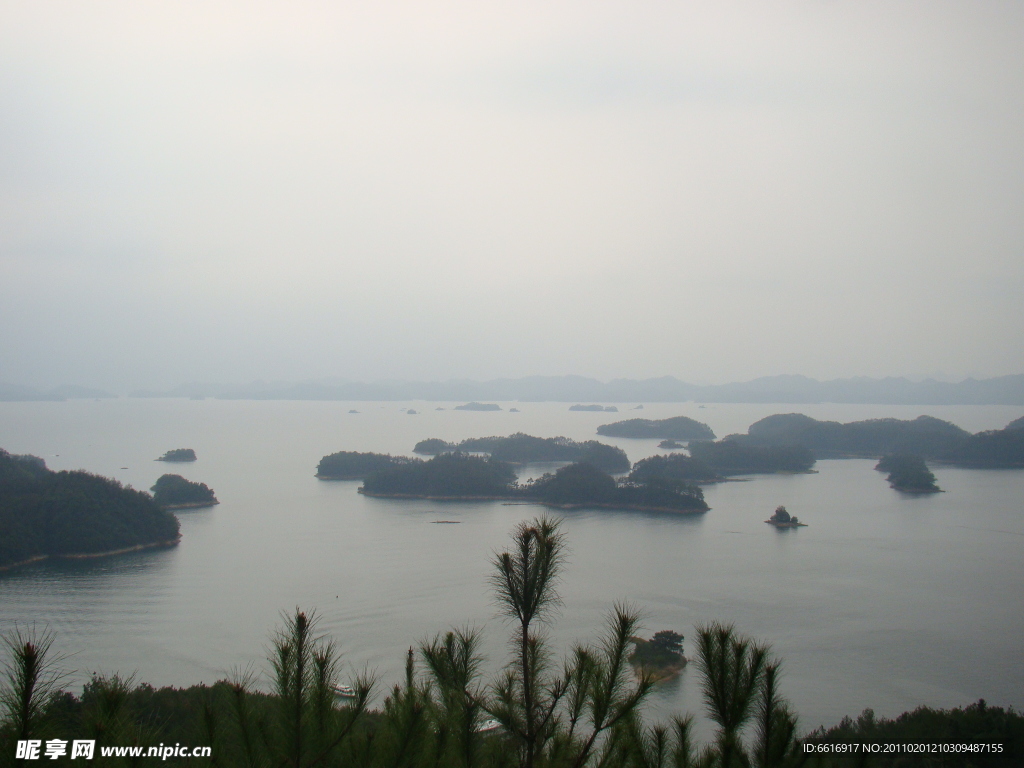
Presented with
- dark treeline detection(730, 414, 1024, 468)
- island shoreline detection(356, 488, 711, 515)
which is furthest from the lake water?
dark treeline detection(730, 414, 1024, 468)

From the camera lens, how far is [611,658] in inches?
85.7

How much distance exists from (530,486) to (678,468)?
667cm

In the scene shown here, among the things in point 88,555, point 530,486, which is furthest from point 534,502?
point 88,555

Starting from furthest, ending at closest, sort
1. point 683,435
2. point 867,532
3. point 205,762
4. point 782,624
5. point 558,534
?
point 683,435 → point 867,532 → point 782,624 → point 558,534 → point 205,762

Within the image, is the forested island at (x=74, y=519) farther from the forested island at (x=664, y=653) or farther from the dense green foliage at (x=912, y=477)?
the dense green foliage at (x=912, y=477)

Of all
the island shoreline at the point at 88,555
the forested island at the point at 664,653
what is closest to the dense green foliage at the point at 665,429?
the island shoreline at the point at 88,555

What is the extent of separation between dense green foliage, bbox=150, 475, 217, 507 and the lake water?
42.7 inches

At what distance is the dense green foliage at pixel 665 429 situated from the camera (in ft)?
155

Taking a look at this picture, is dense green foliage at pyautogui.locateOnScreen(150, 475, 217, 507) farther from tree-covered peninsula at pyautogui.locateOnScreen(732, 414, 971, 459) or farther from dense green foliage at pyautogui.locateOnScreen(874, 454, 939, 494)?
tree-covered peninsula at pyautogui.locateOnScreen(732, 414, 971, 459)

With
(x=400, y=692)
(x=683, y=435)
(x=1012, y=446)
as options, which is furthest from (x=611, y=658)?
(x=683, y=435)

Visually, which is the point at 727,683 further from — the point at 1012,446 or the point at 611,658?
the point at 1012,446

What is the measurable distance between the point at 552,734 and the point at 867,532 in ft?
63.6

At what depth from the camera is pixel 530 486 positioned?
2581 centimetres

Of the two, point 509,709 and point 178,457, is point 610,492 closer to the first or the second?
point 178,457
